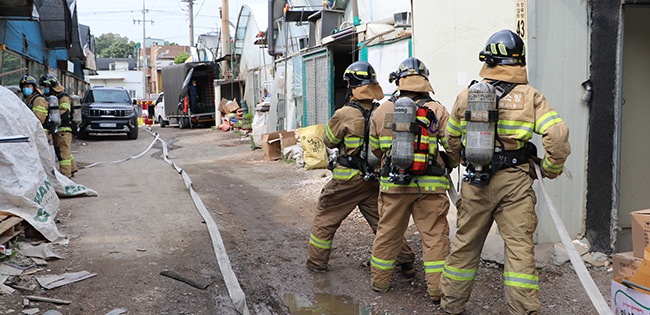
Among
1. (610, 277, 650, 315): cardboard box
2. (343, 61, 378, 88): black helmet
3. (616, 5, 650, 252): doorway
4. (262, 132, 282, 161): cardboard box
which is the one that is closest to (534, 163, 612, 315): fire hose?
(610, 277, 650, 315): cardboard box

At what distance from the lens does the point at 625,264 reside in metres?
4.33

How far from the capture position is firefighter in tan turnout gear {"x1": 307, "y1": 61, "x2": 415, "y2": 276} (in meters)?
5.47

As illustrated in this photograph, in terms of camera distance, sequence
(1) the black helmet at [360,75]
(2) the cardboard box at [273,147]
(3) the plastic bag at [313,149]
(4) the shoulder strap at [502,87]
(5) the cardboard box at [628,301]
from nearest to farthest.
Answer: (5) the cardboard box at [628,301] < (4) the shoulder strap at [502,87] < (1) the black helmet at [360,75] < (3) the plastic bag at [313,149] < (2) the cardboard box at [273,147]

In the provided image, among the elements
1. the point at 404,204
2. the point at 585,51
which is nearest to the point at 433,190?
the point at 404,204

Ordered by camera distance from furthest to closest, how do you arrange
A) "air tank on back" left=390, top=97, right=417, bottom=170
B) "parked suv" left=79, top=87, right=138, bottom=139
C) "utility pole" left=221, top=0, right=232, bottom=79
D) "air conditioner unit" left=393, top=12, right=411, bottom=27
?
"utility pole" left=221, top=0, right=232, bottom=79, "parked suv" left=79, top=87, right=138, bottom=139, "air conditioner unit" left=393, top=12, right=411, bottom=27, "air tank on back" left=390, top=97, right=417, bottom=170

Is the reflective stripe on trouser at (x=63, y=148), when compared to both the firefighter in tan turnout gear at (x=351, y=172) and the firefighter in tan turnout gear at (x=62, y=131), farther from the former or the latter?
the firefighter in tan turnout gear at (x=351, y=172)

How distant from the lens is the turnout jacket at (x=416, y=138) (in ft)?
15.9

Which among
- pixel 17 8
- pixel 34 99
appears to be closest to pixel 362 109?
pixel 34 99

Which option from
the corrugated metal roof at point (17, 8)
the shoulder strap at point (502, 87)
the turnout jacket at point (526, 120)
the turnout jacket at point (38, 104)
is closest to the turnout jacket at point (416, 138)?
the turnout jacket at point (526, 120)

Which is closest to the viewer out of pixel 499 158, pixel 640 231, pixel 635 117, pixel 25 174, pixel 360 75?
pixel 499 158

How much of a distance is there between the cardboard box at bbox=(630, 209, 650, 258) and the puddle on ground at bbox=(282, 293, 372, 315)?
2.00 meters

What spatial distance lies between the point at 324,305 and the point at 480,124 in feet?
6.53

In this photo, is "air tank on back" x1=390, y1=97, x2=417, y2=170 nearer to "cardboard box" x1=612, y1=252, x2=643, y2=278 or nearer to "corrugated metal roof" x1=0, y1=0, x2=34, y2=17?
"cardboard box" x1=612, y1=252, x2=643, y2=278

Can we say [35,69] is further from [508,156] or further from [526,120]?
[526,120]
